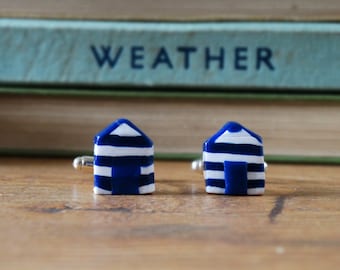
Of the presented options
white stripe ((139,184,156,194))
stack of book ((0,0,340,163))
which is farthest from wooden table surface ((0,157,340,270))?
stack of book ((0,0,340,163))

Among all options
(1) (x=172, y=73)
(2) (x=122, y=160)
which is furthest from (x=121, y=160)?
(1) (x=172, y=73)

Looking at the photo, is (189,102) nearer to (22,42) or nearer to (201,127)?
(201,127)

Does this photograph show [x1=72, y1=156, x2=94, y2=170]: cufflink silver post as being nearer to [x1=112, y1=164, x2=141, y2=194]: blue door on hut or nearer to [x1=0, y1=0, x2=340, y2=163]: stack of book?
[x1=112, y1=164, x2=141, y2=194]: blue door on hut

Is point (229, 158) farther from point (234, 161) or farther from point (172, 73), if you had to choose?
point (172, 73)

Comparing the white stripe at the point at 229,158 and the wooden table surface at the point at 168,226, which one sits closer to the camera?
the wooden table surface at the point at 168,226

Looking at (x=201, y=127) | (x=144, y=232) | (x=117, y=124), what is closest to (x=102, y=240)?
(x=144, y=232)

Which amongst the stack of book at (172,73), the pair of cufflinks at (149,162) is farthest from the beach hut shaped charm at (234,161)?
the stack of book at (172,73)

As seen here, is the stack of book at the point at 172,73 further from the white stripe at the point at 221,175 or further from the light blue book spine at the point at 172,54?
the white stripe at the point at 221,175
